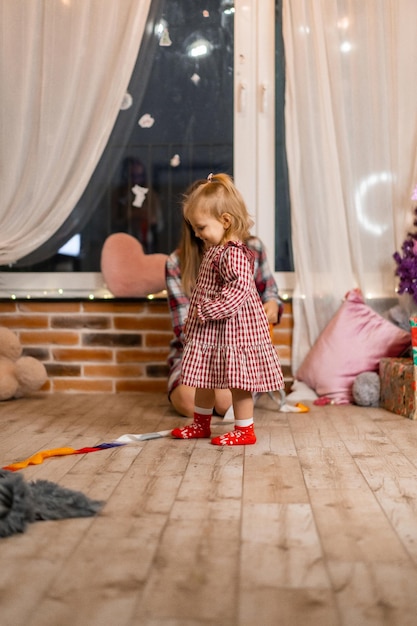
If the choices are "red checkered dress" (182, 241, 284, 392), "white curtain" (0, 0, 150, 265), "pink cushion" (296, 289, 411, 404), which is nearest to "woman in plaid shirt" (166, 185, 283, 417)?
"pink cushion" (296, 289, 411, 404)

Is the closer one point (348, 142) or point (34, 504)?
point (34, 504)

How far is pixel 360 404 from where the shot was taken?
126 inches

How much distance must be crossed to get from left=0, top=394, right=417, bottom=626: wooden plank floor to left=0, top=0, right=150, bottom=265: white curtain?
3.99ft

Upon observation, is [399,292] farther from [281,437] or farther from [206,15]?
[206,15]

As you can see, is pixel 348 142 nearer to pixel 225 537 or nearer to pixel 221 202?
pixel 221 202

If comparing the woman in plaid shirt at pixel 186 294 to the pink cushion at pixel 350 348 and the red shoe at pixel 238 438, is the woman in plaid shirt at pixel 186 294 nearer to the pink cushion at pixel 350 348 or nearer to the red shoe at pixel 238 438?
the pink cushion at pixel 350 348

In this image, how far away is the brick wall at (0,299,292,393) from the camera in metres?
3.56

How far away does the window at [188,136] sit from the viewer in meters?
3.54

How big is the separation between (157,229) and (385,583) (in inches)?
98.8

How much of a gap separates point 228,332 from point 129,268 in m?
1.20

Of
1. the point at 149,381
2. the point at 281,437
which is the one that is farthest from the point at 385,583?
the point at 149,381

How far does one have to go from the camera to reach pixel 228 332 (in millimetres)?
2439

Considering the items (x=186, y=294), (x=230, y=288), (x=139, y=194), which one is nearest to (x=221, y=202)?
(x=230, y=288)

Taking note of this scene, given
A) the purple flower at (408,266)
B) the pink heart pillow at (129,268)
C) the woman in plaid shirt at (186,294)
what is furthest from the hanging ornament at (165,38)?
the purple flower at (408,266)
